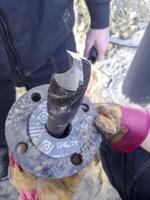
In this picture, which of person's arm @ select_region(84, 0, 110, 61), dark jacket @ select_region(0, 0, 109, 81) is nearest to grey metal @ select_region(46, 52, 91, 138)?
dark jacket @ select_region(0, 0, 109, 81)

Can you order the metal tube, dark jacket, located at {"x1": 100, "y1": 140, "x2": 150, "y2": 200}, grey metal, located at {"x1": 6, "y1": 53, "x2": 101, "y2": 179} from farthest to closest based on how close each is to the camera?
the metal tube
dark jacket, located at {"x1": 100, "y1": 140, "x2": 150, "y2": 200}
grey metal, located at {"x1": 6, "y1": 53, "x2": 101, "y2": 179}

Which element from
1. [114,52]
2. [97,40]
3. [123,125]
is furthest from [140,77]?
[123,125]

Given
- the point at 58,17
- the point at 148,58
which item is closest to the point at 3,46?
the point at 58,17

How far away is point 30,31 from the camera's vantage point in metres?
1.42

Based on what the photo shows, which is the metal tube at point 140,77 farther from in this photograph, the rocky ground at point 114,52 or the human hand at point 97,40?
the human hand at point 97,40

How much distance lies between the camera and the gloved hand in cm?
100

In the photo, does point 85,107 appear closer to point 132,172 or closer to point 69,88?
point 69,88

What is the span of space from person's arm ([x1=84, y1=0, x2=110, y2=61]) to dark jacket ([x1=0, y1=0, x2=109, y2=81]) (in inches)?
4.5

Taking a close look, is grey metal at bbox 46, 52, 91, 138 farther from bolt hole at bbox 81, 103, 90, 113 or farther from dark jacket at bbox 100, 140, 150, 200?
dark jacket at bbox 100, 140, 150, 200

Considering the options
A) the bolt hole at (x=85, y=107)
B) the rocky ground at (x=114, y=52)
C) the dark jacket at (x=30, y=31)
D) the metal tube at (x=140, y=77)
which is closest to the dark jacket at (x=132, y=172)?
the bolt hole at (x=85, y=107)

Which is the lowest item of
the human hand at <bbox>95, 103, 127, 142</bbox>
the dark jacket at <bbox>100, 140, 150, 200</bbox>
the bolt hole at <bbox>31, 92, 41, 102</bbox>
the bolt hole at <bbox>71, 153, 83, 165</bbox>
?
the dark jacket at <bbox>100, 140, 150, 200</bbox>

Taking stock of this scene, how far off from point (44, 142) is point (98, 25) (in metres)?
0.81

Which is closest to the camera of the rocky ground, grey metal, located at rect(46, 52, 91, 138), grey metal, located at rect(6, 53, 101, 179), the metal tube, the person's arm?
grey metal, located at rect(46, 52, 91, 138)

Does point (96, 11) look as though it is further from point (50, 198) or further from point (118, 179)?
point (50, 198)
